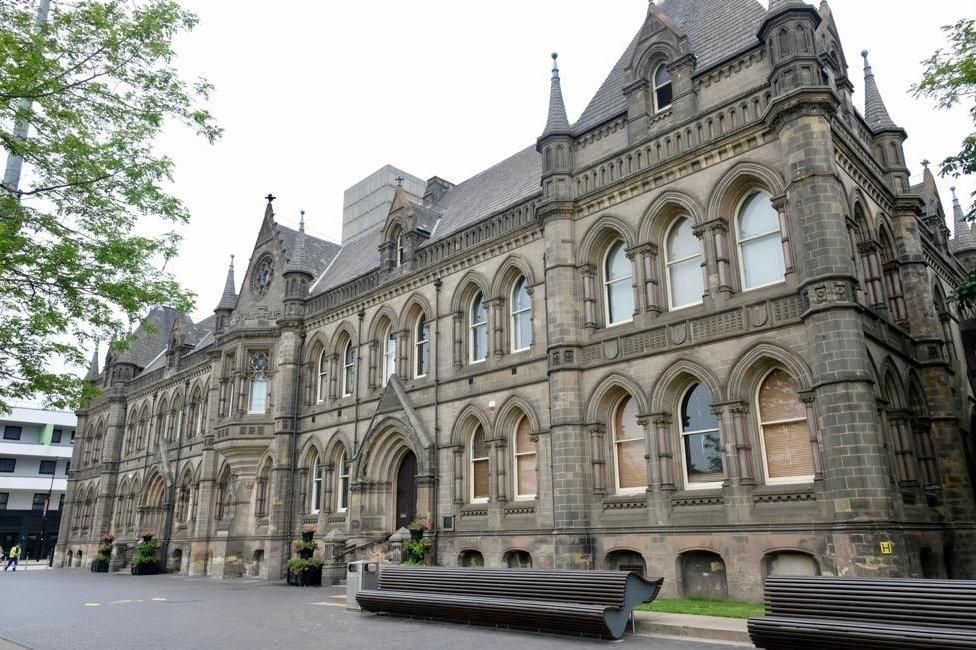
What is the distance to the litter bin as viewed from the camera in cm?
1543

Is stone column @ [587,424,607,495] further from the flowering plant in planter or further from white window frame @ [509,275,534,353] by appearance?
the flowering plant in planter

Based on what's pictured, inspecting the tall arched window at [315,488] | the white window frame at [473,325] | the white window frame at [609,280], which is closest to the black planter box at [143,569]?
the tall arched window at [315,488]

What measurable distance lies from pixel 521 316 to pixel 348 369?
382 inches

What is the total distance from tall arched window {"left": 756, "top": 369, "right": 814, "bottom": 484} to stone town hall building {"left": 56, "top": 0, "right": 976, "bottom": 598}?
5 centimetres

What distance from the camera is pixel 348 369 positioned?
28.8m

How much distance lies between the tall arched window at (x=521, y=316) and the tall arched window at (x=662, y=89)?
632cm

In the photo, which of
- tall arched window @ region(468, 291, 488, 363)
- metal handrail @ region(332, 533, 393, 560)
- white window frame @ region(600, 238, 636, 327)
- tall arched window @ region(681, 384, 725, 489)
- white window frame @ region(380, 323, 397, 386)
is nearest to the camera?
tall arched window @ region(681, 384, 725, 489)

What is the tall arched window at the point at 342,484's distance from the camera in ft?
88.6

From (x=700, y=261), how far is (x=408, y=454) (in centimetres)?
1266

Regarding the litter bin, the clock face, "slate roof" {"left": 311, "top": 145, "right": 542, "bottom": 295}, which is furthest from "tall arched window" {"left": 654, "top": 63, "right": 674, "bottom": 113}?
the clock face

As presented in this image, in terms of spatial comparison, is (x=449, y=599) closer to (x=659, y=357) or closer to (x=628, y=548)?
(x=628, y=548)

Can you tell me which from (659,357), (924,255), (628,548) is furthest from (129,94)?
(924,255)

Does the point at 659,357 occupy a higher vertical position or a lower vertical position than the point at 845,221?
lower

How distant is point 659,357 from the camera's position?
17453 millimetres
